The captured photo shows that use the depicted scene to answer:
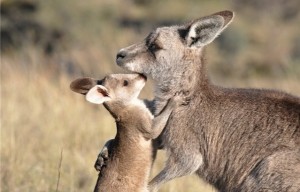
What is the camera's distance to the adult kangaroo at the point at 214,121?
260 inches

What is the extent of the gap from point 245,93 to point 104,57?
32.3ft

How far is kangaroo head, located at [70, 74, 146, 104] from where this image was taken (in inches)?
292

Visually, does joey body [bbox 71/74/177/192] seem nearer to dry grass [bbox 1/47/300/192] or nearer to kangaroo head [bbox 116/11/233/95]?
kangaroo head [bbox 116/11/233/95]

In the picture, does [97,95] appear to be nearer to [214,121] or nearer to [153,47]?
[153,47]

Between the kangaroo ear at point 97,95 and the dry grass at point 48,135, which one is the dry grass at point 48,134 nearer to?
→ the dry grass at point 48,135

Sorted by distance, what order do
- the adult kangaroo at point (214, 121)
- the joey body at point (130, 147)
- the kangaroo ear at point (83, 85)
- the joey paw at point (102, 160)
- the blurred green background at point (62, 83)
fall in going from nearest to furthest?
the adult kangaroo at point (214, 121) < the joey body at point (130, 147) < the joey paw at point (102, 160) < the kangaroo ear at point (83, 85) < the blurred green background at point (62, 83)

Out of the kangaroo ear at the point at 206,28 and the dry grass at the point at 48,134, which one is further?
the dry grass at the point at 48,134

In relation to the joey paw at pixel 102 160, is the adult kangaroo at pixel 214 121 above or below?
above

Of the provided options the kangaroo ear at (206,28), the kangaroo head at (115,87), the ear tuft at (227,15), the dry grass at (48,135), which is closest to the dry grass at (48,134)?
the dry grass at (48,135)

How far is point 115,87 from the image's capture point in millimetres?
7578

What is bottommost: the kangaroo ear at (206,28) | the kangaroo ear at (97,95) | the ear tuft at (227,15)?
the kangaroo ear at (97,95)

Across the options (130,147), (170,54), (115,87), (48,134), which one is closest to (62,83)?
(48,134)

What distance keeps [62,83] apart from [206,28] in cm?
574

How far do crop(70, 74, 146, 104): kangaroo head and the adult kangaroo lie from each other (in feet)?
0.38
